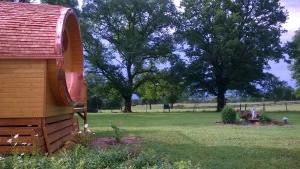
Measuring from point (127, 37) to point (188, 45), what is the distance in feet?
20.5

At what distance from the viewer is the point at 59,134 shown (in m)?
14.0

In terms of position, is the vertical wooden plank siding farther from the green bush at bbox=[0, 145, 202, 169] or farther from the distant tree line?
the distant tree line

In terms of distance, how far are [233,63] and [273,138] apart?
1279 inches

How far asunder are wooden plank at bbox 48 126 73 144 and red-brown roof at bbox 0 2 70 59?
2.12m

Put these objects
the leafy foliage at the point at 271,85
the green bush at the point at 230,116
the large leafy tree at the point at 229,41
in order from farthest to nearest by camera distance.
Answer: the leafy foliage at the point at 271,85 < the large leafy tree at the point at 229,41 < the green bush at the point at 230,116

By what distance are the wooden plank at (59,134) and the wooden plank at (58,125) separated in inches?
4.2

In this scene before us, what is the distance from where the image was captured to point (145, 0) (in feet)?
168

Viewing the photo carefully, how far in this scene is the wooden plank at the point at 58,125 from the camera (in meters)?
12.8

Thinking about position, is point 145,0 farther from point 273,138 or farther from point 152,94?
point 273,138

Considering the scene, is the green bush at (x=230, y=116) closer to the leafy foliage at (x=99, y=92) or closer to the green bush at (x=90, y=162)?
the green bush at (x=90, y=162)

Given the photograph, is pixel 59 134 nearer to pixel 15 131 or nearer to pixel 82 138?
pixel 82 138

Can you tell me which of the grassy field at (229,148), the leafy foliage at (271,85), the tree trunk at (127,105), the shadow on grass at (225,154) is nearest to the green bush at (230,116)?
the grassy field at (229,148)

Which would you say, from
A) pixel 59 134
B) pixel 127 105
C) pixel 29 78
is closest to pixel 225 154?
pixel 59 134

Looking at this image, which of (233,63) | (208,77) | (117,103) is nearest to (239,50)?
(233,63)
